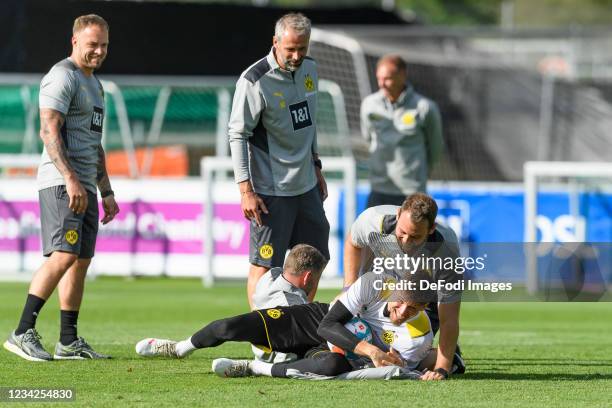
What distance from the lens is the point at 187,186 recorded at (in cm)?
1838

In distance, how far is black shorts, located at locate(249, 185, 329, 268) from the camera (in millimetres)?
9383

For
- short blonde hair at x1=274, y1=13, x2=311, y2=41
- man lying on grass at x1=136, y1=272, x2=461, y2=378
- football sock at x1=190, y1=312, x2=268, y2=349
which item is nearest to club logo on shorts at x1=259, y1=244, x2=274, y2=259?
man lying on grass at x1=136, y1=272, x2=461, y2=378

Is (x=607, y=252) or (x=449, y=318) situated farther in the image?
(x=607, y=252)

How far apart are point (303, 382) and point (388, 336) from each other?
1.98ft

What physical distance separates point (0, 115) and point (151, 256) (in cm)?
659

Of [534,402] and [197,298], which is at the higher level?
[534,402]

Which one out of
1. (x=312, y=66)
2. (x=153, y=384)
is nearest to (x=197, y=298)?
(x=312, y=66)

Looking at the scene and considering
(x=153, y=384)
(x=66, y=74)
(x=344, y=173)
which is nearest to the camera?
(x=153, y=384)

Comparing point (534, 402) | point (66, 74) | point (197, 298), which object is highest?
point (66, 74)

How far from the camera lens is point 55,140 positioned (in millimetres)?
9039

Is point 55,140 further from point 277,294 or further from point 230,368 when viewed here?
point 230,368

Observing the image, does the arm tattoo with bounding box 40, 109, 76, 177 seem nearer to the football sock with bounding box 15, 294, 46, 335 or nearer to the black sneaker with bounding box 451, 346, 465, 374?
the football sock with bounding box 15, 294, 46, 335

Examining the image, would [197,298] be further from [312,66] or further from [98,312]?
[312,66]

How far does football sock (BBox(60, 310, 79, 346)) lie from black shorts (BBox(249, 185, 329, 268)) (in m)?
1.27
